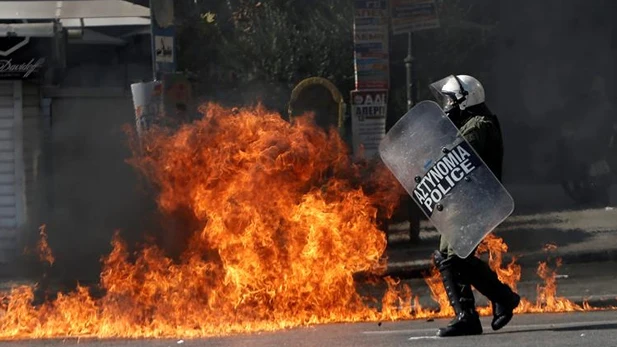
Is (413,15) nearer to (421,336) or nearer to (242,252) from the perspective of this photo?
(242,252)

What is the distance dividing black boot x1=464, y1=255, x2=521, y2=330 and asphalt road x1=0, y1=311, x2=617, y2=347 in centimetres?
13

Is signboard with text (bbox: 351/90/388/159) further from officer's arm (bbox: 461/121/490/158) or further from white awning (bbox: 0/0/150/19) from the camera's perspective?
officer's arm (bbox: 461/121/490/158)

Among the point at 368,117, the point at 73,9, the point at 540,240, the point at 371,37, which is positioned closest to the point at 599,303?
the point at 540,240

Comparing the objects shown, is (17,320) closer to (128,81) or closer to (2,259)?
(2,259)

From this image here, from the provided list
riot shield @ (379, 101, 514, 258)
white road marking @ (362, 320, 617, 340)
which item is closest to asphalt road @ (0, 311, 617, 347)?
white road marking @ (362, 320, 617, 340)

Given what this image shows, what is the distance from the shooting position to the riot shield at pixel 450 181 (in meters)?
7.91

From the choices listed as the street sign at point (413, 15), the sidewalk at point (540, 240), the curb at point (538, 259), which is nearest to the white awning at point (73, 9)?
the street sign at point (413, 15)

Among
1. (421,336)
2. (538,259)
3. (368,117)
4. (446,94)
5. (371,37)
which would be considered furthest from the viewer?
(368,117)

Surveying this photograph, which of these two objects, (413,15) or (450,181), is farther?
(413,15)

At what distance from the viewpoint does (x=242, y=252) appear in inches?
351

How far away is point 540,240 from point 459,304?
6555mm

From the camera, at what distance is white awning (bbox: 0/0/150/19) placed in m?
16.5

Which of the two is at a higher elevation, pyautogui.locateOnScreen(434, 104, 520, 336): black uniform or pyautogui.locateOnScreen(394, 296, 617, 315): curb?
pyautogui.locateOnScreen(434, 104, 520, 336): black uniform

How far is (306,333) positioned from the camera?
858 cm
